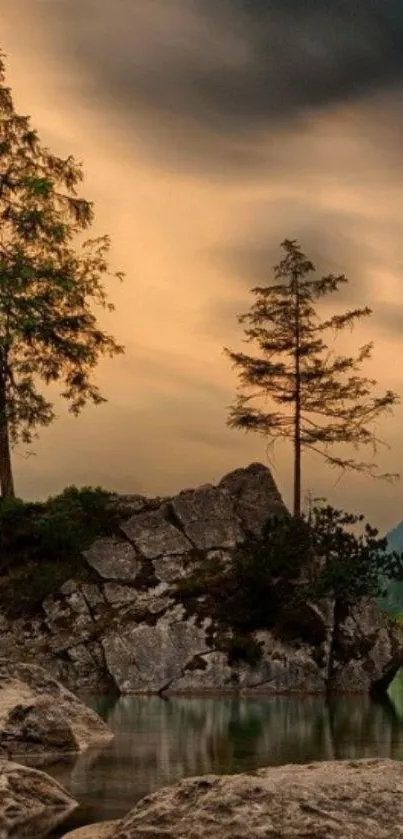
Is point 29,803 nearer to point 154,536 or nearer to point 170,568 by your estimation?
point 170,568

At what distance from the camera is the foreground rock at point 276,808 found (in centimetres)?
785

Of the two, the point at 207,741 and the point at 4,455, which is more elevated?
the point at 4,455

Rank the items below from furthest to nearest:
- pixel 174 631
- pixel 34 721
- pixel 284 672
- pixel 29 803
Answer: pixel 174 631 → pixel 284 672 → pixel 34 721 → pixel 29 803

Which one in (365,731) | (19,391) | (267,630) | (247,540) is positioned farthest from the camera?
(19,391)

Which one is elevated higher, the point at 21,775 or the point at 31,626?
the point at 31,626

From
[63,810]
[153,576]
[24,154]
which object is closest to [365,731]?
[63,810]

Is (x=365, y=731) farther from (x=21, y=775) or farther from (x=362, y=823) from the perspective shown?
(x=362, y=823)

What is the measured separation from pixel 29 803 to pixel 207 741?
6834 mm

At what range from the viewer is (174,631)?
3028 centimetres

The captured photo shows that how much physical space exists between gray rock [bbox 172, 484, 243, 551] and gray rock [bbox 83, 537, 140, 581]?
6.12 feet

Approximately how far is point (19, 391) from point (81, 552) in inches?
350

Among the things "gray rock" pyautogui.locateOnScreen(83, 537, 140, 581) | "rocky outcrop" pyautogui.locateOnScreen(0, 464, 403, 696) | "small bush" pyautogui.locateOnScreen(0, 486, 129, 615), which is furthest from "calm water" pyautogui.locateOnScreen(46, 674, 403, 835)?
"small bush" pyautogui.locateOnScreen(0, 486, 129, 615)

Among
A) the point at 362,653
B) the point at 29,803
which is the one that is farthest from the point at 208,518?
the point at 29,803

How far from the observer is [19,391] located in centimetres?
4075
